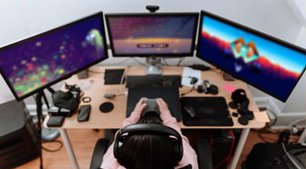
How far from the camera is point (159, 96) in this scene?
1.57 meters

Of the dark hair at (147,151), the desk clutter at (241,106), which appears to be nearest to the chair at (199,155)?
the desk clutter at (241,106)

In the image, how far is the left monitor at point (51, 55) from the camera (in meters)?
1.24

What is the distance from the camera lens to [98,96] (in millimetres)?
1626

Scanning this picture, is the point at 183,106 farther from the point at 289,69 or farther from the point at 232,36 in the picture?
the point at 289,69

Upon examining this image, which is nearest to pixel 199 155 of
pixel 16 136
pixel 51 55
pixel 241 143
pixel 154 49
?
pixel 241 143

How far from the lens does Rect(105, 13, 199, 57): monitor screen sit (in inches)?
58.2

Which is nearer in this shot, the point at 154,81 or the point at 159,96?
the point at 159,96

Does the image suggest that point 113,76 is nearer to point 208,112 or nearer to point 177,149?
point 208,112

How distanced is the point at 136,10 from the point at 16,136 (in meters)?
1.28

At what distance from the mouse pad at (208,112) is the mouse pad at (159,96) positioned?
5 centimetres

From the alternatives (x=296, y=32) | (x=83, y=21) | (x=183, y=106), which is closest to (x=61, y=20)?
(x=83, y=21)

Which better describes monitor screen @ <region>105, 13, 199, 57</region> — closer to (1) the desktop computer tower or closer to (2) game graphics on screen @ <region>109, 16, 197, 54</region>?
(2) game graphics on screen @ <region>109, 16, 197, 54</region>

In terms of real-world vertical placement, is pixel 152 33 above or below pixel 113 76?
above

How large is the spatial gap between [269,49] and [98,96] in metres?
1.08
